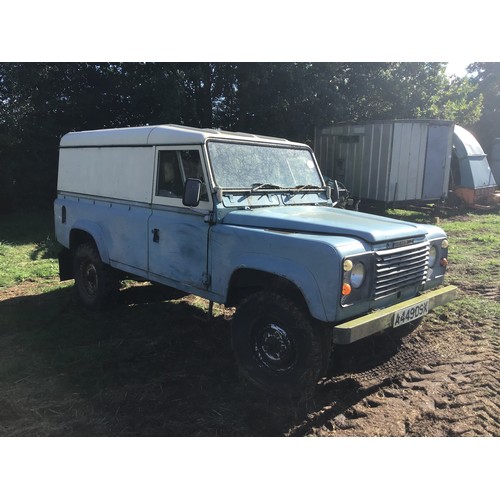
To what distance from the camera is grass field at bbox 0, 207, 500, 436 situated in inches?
134

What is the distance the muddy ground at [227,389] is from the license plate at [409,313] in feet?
1.98

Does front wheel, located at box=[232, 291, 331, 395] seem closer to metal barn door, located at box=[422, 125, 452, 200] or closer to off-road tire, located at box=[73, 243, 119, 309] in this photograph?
off-road tire, located at box=[73, 243, 119, 309]

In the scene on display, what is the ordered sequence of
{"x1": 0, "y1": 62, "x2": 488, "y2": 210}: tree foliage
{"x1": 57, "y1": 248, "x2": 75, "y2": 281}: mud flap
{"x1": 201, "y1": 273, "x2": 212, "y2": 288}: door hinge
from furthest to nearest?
{"x1": 0, "y1": 62, "x2": 488, "y2": 210}: tree foliage, {"x1": 57, "y1": 248, "x2": 75, "y2": 281}: mud flap, {"x1": 201, "y1": 273, "x2": 212, "y2": 288}: door hinge

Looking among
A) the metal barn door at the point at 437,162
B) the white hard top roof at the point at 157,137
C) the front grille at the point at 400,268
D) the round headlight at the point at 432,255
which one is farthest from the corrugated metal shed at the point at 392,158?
the front grille at the point at 400,268

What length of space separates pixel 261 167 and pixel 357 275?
1779 millimetres

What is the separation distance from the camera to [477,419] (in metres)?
3.29

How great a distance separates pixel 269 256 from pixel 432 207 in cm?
1279

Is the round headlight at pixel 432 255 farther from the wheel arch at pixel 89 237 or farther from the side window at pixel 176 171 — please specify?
the wheel arch at pixel 89 237

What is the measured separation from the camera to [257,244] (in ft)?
12.2

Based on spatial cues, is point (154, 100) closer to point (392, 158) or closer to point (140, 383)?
point (392, 158)

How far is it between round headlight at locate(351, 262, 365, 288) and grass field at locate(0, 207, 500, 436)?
1.24 metres

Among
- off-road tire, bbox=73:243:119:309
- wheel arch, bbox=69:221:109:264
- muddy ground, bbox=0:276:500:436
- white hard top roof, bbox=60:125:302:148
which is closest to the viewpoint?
muddy ground, bbox=0:276:500:436

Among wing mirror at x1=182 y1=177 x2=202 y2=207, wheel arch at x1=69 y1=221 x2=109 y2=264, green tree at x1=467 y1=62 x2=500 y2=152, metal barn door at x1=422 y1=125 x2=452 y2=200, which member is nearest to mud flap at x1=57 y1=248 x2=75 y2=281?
wheel arch at x1=69 y1=221 x2=109 y2=264

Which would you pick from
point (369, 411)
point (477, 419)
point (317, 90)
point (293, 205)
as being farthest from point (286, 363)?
point (317, 90)
